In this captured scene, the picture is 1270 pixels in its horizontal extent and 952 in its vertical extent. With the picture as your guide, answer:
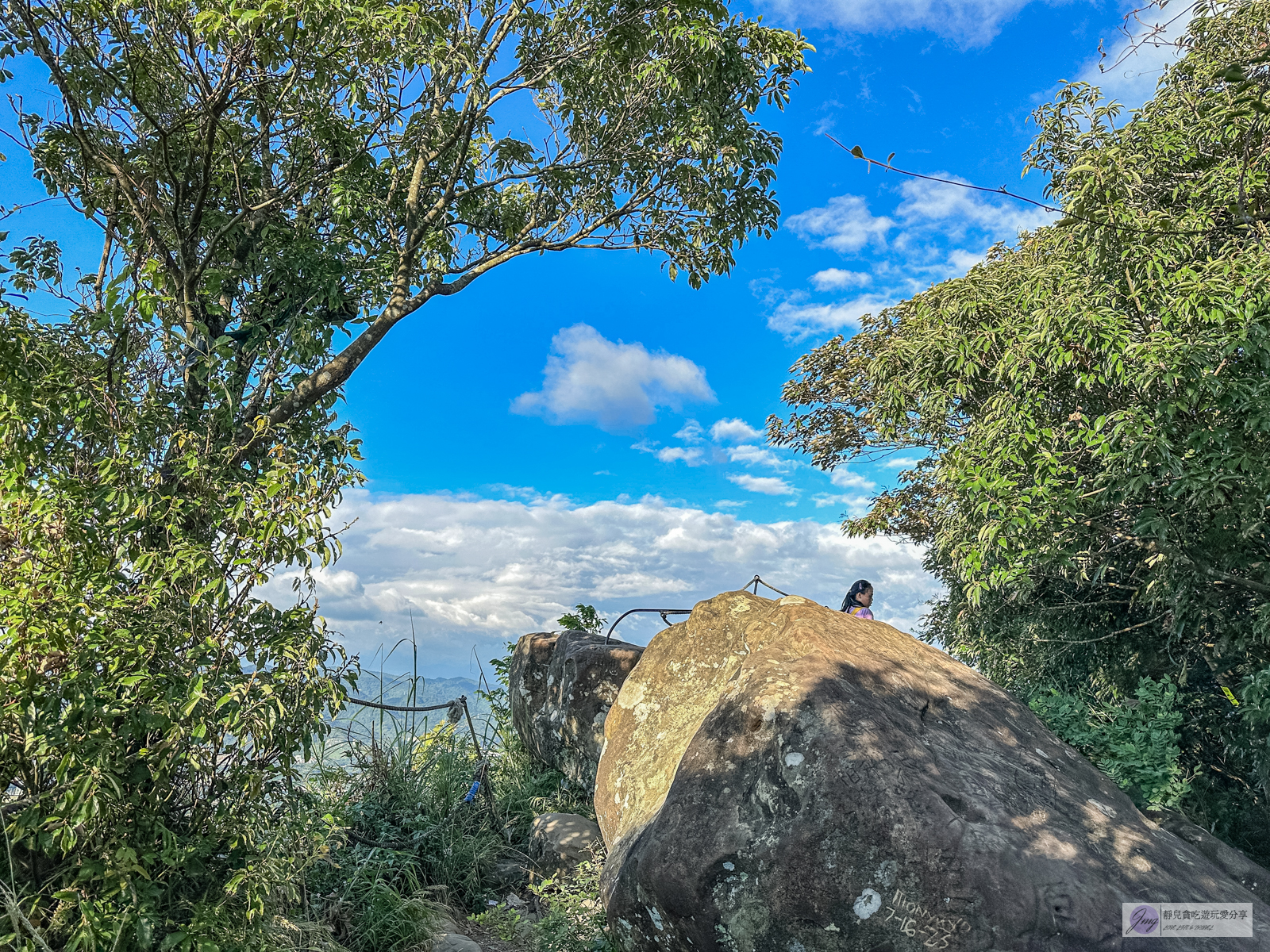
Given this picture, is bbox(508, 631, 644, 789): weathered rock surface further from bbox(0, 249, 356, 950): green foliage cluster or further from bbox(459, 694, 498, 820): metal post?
bbox(0, 249, 356, 950): green foliage cluster

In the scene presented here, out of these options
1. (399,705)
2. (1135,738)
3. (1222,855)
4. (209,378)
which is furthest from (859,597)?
(209,378)

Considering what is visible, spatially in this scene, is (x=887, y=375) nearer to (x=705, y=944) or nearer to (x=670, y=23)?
(x=670, y=23)

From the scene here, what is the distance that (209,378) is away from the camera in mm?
4621

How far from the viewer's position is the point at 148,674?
373cm

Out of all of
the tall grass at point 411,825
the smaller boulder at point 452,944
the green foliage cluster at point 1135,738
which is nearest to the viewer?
the smaller boulder at point 452,944

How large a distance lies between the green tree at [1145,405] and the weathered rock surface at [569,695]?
3889mm

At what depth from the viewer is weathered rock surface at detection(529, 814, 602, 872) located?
22.6 ft

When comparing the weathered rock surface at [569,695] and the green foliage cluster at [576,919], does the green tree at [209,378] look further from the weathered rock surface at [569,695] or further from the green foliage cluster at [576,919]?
the weathered rock surface at [569,695]

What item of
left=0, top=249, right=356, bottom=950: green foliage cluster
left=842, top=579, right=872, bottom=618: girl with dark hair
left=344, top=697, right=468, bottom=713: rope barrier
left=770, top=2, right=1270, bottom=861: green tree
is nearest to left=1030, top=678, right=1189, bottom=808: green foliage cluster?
left=770, top=2, right=1270, bottom=861: green tree

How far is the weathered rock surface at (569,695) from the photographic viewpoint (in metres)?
8.41

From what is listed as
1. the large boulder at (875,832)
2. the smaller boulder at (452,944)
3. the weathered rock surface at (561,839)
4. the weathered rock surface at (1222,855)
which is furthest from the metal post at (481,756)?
the weathered rock surface at (1222,855)

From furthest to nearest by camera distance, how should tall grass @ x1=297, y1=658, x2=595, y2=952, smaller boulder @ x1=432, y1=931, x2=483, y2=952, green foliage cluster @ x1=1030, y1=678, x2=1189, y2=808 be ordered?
green foliage cluster @ x1=1030, y1=678, x2=1189, y2=808, tall grass @ x1=297, y1=658, x2=595, y2=952, smaller boulder @ x1=432, y1=931, x2=483, y2=952

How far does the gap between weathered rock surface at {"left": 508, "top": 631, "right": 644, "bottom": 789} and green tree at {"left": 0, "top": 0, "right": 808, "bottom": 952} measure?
3685 mm

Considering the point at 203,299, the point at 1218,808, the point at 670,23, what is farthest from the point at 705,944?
the point at 670,23
